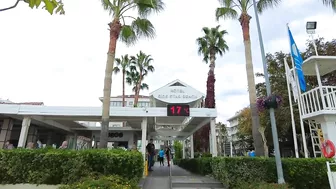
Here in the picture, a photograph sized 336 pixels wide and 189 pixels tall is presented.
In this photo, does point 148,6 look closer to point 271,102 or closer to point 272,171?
point 271,102

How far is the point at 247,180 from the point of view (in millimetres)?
7680

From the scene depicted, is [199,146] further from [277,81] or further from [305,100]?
[305,100]

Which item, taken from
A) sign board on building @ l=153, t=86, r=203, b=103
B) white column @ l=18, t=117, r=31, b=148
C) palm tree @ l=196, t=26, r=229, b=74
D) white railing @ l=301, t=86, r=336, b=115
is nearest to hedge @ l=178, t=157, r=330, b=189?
white railing @ l=301, t=86, r=336, b=115

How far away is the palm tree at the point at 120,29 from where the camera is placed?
9531mm

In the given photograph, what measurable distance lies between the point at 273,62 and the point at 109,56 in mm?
15212

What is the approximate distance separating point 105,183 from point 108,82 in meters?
4.92

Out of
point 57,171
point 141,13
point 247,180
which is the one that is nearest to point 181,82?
point 141,13

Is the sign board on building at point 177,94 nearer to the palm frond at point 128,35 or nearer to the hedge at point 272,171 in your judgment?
the palm frond at point 128,35

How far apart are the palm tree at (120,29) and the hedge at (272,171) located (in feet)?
16.1

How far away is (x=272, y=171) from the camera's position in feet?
25.3

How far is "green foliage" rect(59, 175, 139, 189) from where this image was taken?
575 centimetres

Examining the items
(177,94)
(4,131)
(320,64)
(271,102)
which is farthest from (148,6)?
(4,131)

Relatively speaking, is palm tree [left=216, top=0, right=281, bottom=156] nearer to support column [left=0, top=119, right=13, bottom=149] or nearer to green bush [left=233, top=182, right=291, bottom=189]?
green bush [left=233, top=182, right=291, bottom=189]

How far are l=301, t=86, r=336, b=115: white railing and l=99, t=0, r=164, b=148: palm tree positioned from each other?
796 cm
